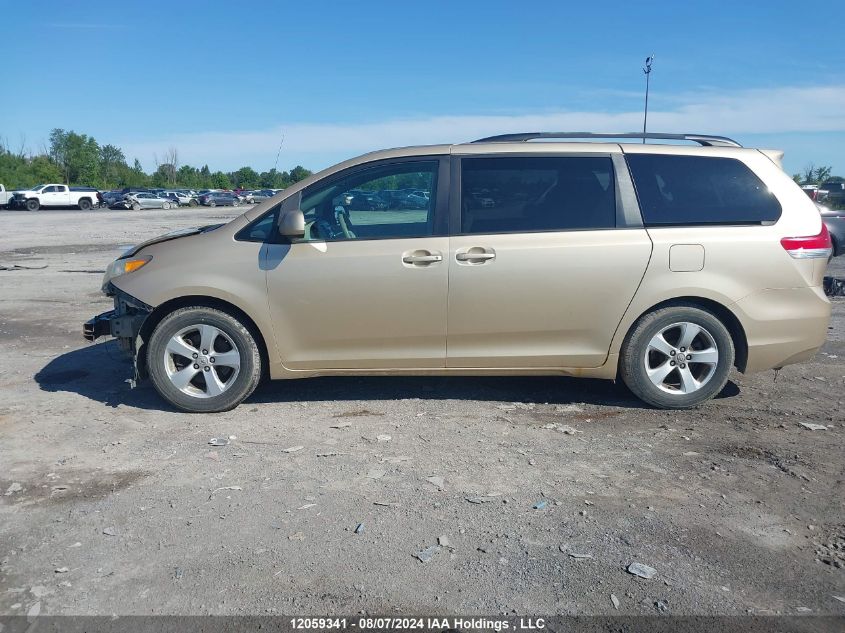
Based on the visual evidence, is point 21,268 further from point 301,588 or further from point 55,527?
point 301,588

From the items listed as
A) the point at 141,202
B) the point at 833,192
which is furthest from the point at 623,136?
the point at 141,202

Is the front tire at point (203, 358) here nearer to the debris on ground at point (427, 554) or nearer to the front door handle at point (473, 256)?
the front door handle at point (473, 256)

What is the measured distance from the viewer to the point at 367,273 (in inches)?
204

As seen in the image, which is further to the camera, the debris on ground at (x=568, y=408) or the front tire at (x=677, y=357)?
the debris on ground at (x=568, y=408)

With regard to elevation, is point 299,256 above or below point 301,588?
above

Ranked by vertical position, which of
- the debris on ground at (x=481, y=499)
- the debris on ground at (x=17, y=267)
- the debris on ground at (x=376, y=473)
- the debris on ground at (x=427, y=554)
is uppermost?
the debris on ground at (x=17, y=267)

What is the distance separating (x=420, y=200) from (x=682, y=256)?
6.41 ft

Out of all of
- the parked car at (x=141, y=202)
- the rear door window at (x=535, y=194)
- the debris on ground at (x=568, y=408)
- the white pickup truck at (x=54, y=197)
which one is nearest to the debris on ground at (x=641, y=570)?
the debris on ground at (x=568, y=408)

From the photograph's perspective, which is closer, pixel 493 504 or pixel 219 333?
pixel 493 504

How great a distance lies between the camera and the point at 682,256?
17.1 ft

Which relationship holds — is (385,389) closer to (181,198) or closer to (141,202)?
(141,202)

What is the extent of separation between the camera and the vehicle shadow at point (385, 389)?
5707 mm

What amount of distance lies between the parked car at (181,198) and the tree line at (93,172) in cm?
781

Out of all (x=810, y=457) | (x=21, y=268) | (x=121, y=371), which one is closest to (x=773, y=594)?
(x=810, y=457)
